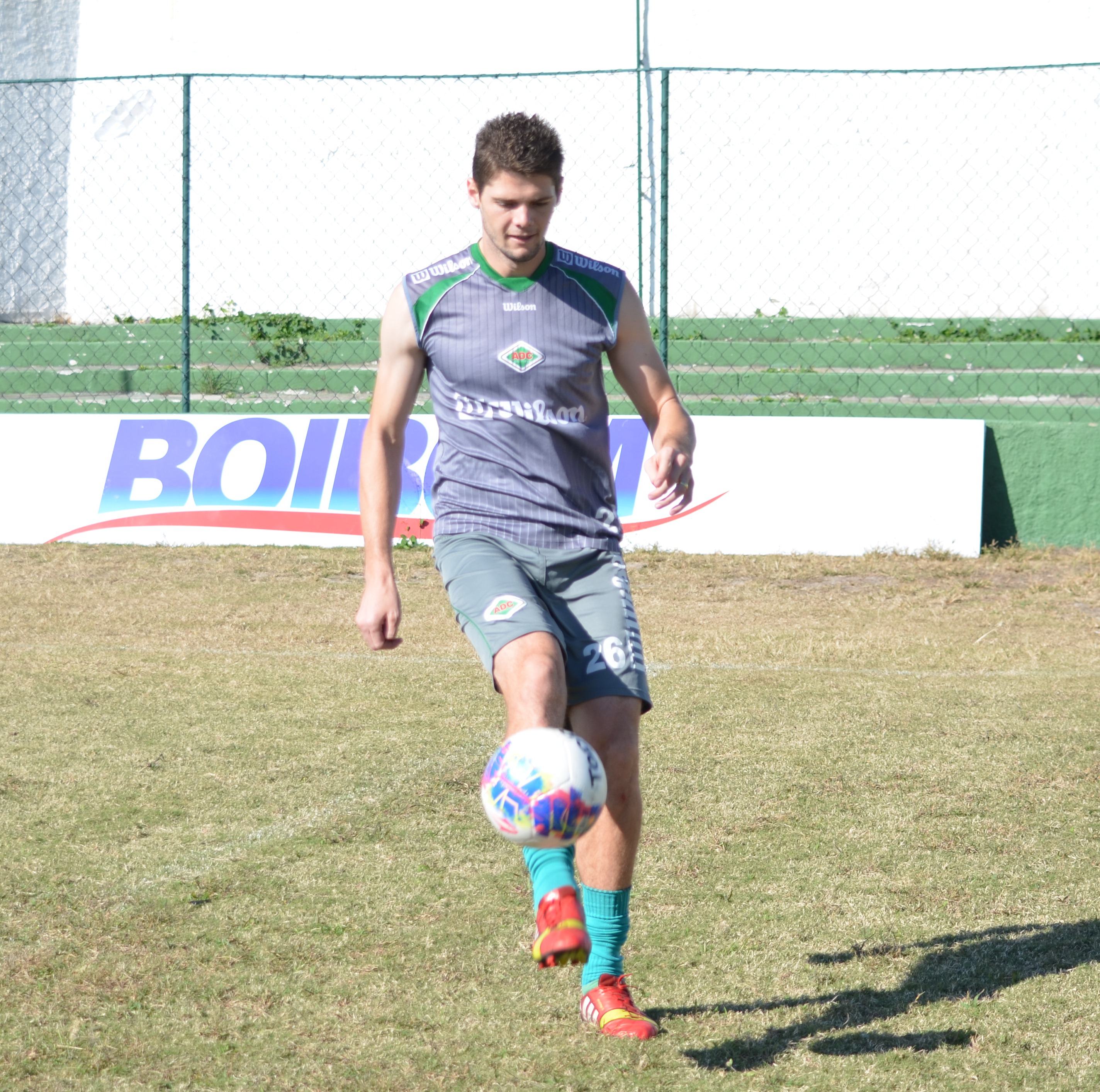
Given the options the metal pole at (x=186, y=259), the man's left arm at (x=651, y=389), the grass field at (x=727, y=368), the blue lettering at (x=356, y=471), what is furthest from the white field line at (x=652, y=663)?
the grass field at (x=727, y=368)

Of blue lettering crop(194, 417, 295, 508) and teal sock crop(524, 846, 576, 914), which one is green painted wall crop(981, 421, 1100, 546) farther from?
teal sock crop(524, 846, 576, 914)

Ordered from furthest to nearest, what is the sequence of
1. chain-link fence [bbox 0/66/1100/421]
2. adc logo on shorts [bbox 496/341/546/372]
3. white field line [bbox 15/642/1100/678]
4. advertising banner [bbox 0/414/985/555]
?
chain-link fence [bbox 0/66/1100/421] → advertising banner [bbox 0/414/985/555] → white field line [bbox 15/642/1100/678] → adc logo on shorts [bbox 496/341/546/372]

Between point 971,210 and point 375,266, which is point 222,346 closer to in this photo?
point 375,266

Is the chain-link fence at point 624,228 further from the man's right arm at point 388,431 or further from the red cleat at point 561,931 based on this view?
the red cleat at point 561,931

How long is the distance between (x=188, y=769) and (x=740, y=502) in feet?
19.4

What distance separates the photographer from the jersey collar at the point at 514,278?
3.60 meters

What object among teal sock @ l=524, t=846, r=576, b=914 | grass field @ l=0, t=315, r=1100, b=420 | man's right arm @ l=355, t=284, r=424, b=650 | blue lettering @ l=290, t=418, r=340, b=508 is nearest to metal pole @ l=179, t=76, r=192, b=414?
grass field @ l=0, t=315, r=1100, b=420

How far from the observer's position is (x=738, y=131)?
1814 centimetres

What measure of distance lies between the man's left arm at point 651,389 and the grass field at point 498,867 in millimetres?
1313

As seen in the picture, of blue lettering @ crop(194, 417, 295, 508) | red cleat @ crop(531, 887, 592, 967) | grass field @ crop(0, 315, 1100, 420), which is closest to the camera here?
red cleat @ crop(531, 887, 592, 967)

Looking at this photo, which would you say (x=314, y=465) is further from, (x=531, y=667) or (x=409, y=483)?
(x=531, y=667)

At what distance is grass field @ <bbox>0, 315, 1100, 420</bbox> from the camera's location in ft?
42.9

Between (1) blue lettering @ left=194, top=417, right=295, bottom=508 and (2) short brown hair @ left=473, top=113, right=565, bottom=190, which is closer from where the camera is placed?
(2) short brown hair @ left=473, top=113, right=565, bottom=190

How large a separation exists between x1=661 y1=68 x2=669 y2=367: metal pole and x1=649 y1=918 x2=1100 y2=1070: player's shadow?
7.77 meters
